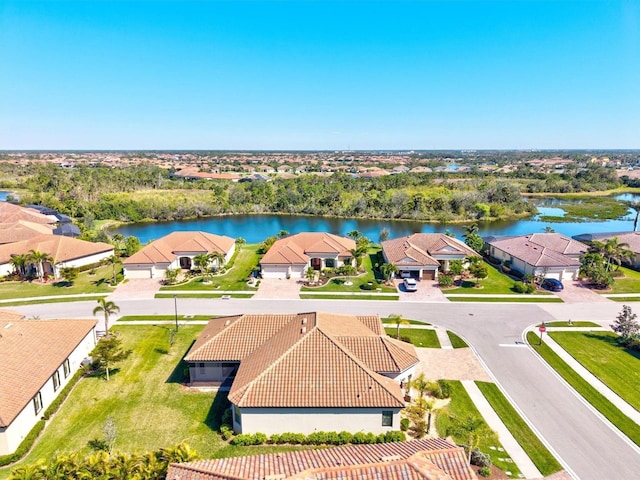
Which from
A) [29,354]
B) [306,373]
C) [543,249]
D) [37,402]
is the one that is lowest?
[37,402]

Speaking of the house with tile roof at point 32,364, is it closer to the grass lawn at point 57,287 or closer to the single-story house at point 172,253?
the grass lawn at point 57,287

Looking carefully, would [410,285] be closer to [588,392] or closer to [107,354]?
[588,392]

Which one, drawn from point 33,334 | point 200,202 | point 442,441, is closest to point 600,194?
point 200,202

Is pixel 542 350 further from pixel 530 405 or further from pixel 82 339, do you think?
pixel 82 339

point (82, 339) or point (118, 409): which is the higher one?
point (82, 339)

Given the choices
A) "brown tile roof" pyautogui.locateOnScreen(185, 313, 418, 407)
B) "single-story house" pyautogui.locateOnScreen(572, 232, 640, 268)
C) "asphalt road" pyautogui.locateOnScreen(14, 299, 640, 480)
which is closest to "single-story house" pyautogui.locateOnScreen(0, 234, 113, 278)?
"asphalt road" pyautogui.locateOnScreen(14, 299, 640, 480)

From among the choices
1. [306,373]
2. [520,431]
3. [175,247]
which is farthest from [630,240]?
[175,247]
